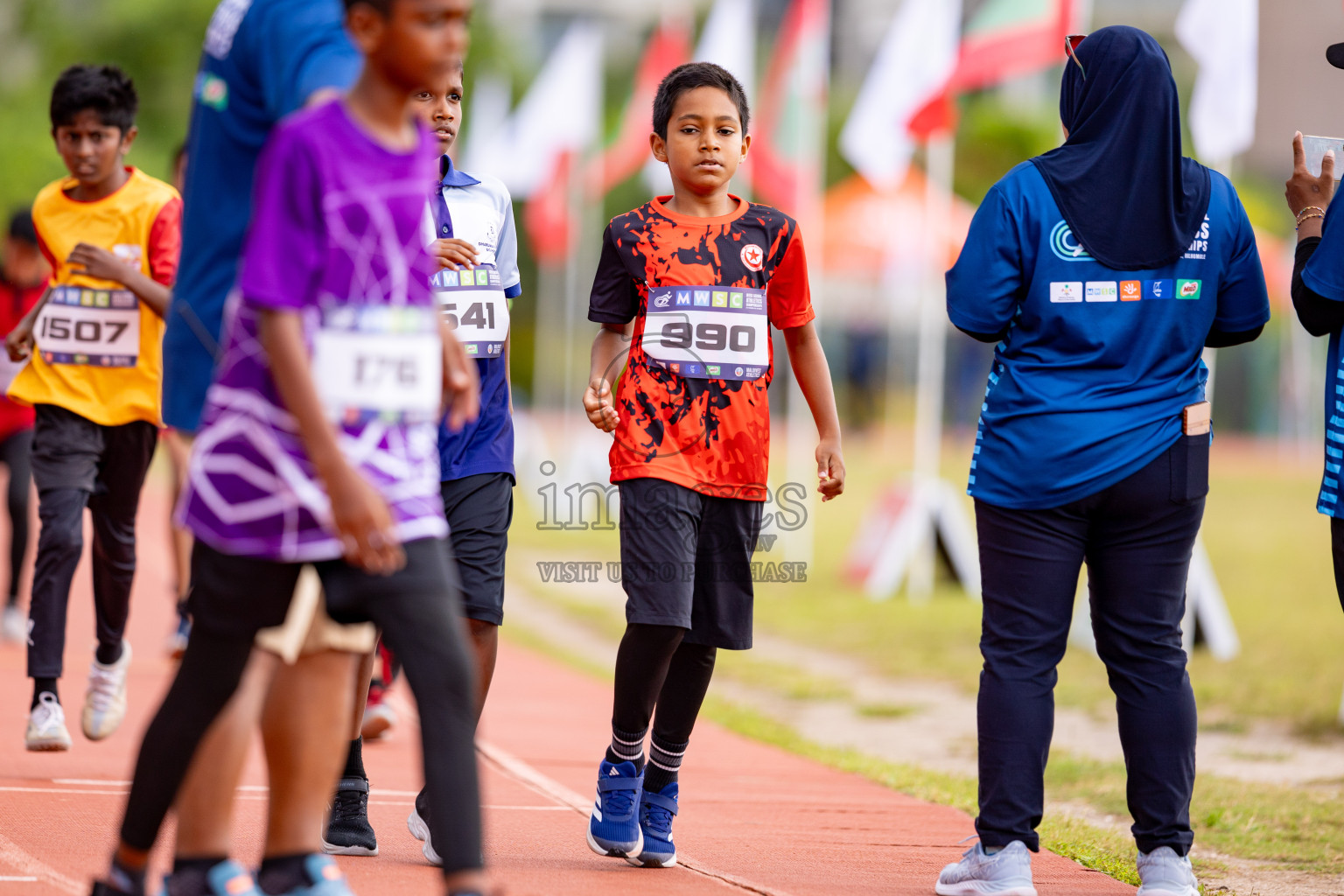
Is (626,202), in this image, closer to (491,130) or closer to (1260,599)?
(491,130)

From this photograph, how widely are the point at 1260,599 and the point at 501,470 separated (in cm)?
987

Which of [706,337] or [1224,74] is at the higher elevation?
[1224,74]

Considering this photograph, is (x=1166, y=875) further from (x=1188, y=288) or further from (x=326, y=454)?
(x=326, y=454)

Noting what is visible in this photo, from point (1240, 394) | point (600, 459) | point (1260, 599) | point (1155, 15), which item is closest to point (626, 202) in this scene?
point (1155, 15)

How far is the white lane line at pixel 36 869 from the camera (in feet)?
12.3

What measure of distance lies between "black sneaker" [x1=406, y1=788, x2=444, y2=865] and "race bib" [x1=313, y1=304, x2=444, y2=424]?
1712 mm

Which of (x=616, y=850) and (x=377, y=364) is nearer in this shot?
(x=377, y=364)

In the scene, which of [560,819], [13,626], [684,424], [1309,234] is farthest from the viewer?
[13,626]

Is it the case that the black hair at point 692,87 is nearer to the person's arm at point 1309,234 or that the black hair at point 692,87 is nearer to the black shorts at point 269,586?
the person's arm at point 1309,234

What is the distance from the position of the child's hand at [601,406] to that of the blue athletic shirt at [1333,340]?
6.18 feet

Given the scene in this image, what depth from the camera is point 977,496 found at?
13.9 feet

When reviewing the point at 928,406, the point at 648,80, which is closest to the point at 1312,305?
the point at 928,406

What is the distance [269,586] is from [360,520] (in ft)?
0.90

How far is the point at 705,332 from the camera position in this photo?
4473 mm
